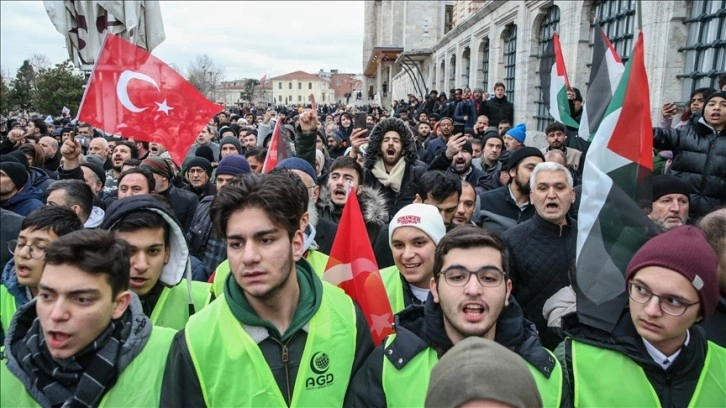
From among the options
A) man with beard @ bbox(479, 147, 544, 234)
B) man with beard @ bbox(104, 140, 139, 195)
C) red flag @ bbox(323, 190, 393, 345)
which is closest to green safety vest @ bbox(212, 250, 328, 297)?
red flag @ bbox(323, 190, 393, 345)

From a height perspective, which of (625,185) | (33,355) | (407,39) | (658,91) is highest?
(407,39)

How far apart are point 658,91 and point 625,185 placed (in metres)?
5.78

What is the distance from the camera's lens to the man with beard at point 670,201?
11.8 feet

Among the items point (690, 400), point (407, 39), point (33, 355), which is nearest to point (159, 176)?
point (33, 355)

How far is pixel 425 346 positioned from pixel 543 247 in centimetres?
148

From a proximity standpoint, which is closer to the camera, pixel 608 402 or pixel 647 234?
pixel 608 402

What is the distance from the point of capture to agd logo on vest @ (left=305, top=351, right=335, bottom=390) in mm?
2117

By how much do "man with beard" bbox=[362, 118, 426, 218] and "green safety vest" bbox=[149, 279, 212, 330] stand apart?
248 cm

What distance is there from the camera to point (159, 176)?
505cm

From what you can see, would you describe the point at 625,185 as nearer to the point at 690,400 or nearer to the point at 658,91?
the point at 690,400

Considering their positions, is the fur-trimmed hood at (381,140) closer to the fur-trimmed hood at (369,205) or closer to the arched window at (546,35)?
the fur-trimmed hood at (369,205)

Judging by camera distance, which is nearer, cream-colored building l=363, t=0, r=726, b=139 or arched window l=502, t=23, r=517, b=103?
cream-colored building l=363, t=0, r=726, b=139

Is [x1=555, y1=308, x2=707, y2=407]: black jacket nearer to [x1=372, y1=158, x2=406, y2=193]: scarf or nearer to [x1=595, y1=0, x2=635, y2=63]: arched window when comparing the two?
[x1=372, y1=158, x2=406, y2=193]: scarf

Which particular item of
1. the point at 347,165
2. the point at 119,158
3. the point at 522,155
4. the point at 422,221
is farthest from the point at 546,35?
the point at 422,221
